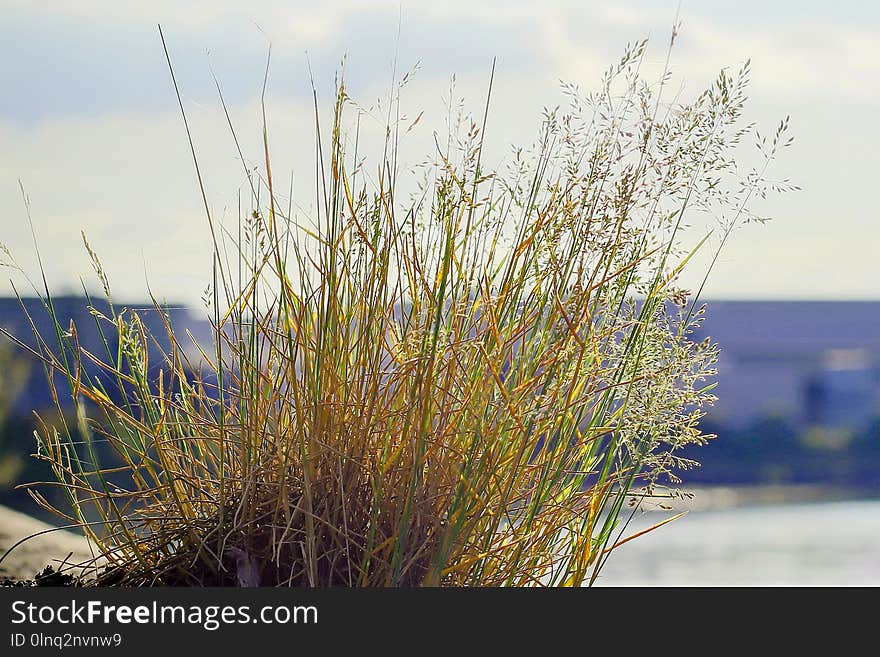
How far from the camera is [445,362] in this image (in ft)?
2.98

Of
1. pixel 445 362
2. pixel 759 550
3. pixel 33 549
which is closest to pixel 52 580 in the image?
pixel 33 549

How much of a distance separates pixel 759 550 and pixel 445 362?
16.8 ft

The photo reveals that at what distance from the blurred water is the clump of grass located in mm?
2651

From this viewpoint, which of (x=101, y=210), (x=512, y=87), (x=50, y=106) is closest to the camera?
(x=512, y=87)

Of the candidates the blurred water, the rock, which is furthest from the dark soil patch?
the blurred water

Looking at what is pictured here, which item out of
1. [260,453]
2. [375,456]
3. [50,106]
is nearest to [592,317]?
[375,456]

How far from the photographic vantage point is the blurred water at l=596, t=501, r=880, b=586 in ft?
14.7

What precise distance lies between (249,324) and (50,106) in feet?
5.54

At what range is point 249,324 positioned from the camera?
37.0 inches

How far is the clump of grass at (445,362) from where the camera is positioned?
0.90m

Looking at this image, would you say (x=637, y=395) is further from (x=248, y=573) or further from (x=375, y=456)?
(x=248, y=573)

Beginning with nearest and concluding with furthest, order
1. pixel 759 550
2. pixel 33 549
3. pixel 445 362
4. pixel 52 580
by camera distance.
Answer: pixel 445 362 < pixel 52 580 < pixel 33 549 < pixel 759 550

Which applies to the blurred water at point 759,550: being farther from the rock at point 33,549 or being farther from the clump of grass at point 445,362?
the clump of grass at point 445,362

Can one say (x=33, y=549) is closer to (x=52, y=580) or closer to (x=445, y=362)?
(x=52, y=580)
